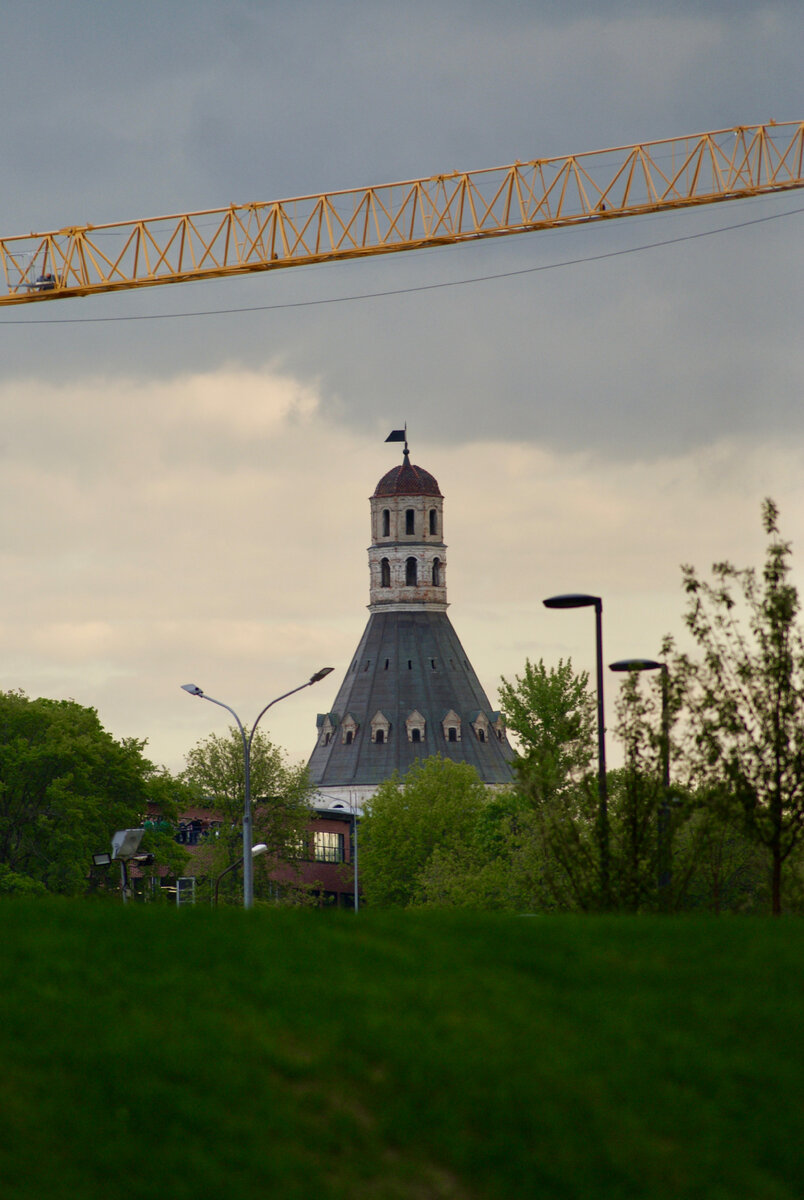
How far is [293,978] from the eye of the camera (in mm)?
15617

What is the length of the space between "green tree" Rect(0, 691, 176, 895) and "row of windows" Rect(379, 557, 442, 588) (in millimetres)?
109010

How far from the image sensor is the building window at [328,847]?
415 feet

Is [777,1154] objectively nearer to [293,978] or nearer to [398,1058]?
[398,1058]

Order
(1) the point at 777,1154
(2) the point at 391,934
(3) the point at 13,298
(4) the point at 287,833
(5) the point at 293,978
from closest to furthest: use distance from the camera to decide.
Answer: (1) the point at 777,1154, (5) the point at 293,978, (2) the point at 391,934, (3) the point at 13,298, (4) the point at 287,833

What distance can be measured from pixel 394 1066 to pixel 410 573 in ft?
567

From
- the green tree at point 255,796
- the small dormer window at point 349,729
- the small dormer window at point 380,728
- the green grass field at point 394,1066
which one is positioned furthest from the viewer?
the small dormer window at point 349,729

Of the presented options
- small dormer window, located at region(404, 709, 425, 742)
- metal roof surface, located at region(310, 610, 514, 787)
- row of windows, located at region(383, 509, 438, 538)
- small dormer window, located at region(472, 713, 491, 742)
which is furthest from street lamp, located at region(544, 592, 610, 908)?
row of windows, located at region(383, 509, 438, 538)

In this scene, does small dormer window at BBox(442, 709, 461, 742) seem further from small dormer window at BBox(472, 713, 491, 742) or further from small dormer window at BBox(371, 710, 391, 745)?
small dormer window at BBox(371, 710, 391, 745)

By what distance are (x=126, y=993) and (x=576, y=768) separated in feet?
55.0

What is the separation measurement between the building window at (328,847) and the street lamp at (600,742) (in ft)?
313

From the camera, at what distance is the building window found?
126 m

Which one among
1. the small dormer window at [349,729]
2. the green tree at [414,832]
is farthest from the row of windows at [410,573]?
the green tree at [414,832]

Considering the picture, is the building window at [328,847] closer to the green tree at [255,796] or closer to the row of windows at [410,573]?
the green tree at [255,796]

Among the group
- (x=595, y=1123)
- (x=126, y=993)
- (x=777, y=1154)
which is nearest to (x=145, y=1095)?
(x=126, y=993)
